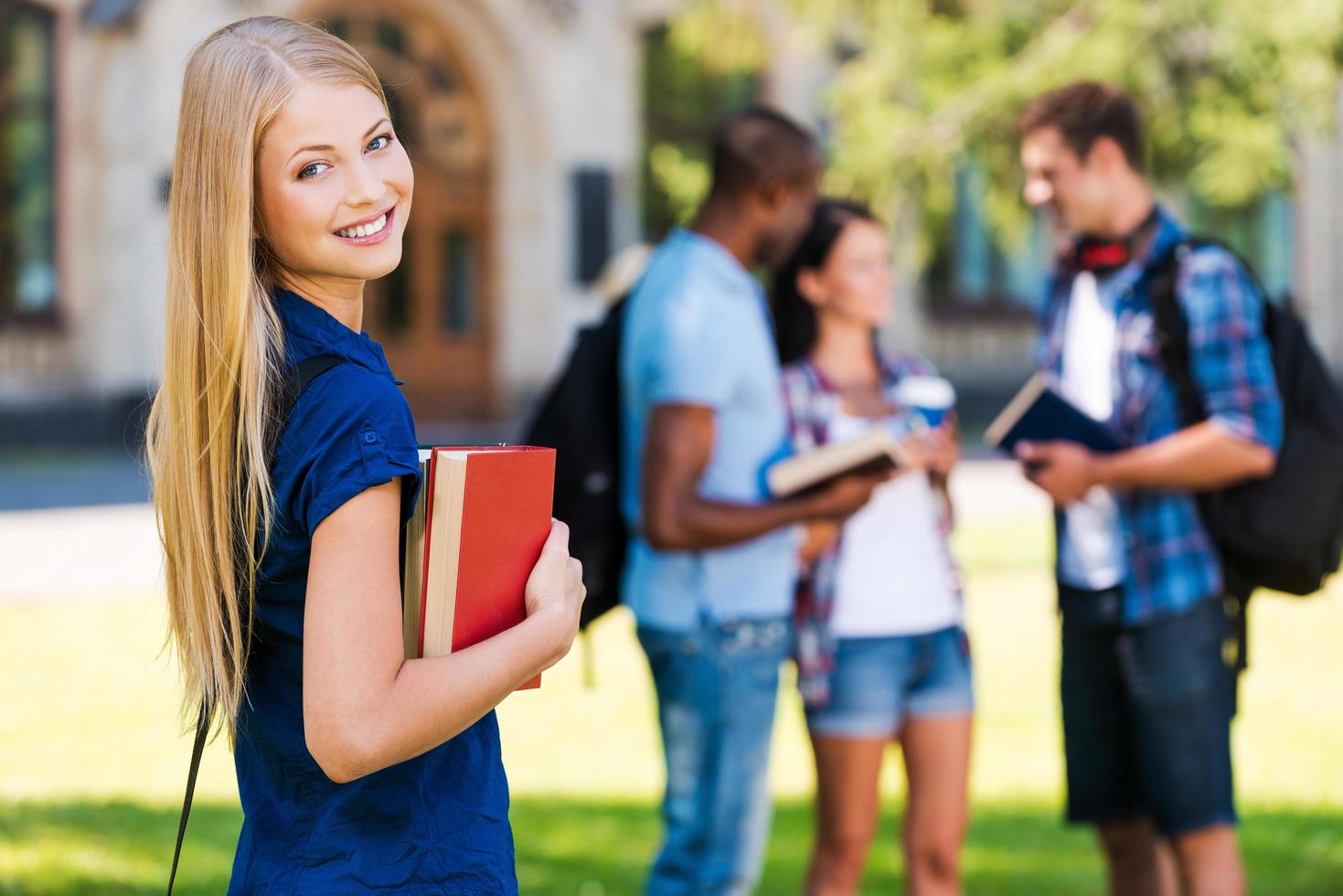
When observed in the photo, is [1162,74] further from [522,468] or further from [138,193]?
[138,193]

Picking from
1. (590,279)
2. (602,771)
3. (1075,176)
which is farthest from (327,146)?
(590,279)

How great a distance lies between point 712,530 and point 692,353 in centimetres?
39

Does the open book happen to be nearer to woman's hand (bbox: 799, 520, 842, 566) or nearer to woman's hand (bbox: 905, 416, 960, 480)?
woman's hand (bbox: 905, 416, 960, 480)

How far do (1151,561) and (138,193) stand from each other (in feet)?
55.7

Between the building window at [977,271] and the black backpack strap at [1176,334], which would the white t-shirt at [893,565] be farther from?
the building window at [977,271]

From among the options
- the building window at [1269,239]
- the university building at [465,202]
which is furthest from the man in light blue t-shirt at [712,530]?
the building window at [1269,239]

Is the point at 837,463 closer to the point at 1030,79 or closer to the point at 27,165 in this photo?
the point at 1030,79

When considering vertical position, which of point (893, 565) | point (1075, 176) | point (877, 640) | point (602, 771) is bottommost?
point (602, 771)

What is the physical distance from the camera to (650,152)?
2177cm

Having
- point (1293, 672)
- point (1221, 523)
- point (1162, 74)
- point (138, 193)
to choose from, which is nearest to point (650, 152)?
point (138, 193)

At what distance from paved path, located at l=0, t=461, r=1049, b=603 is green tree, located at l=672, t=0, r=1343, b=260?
405 cm

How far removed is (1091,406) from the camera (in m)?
3.97

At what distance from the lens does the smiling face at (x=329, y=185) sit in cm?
177

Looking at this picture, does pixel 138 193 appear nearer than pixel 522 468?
No
